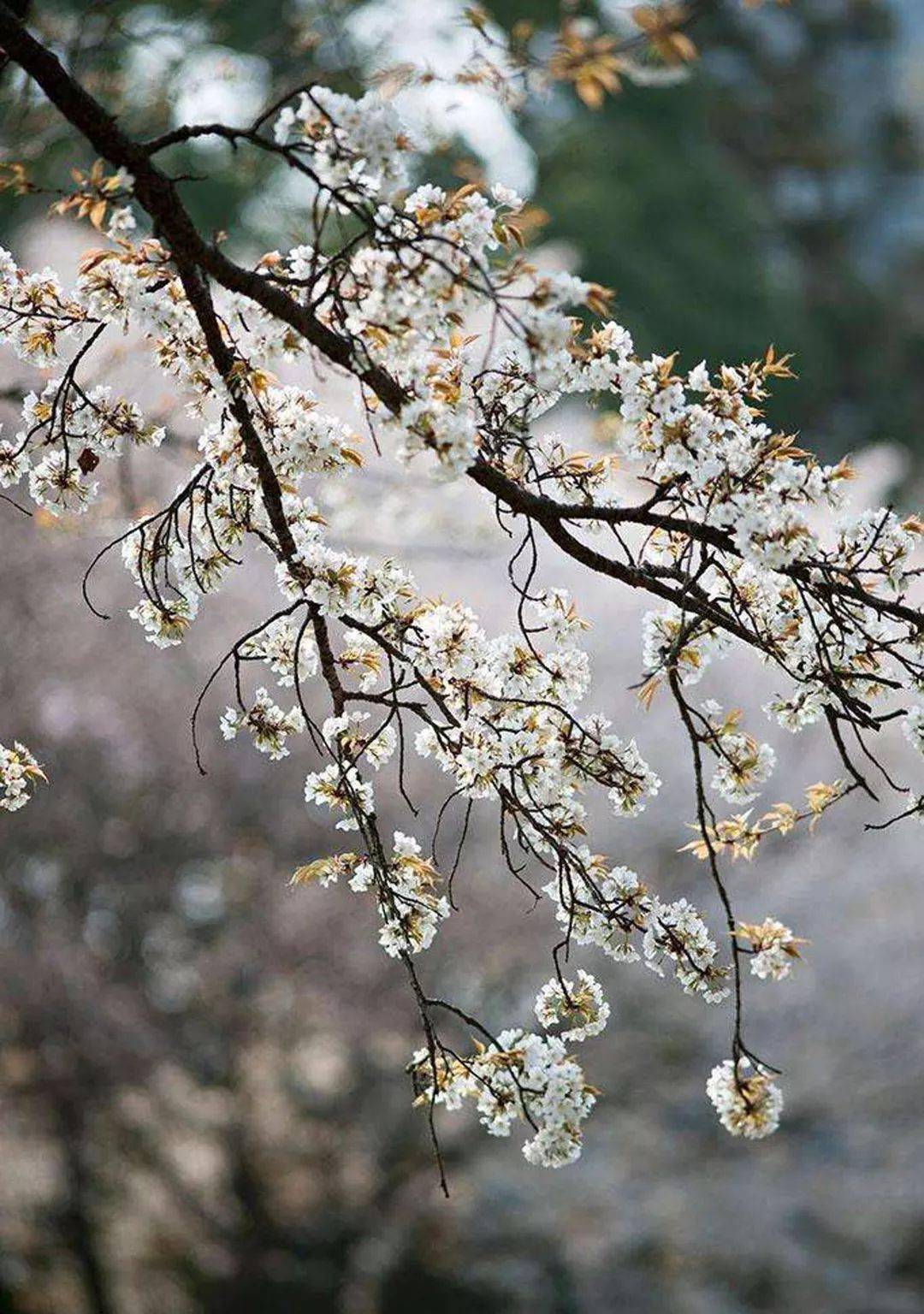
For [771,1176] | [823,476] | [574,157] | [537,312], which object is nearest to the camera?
[537,312]

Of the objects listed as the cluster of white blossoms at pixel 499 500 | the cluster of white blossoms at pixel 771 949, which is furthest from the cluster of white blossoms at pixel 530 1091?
the cluster of white blossoms at pixel 771 949

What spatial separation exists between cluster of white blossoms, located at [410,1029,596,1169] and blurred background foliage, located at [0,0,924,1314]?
3.58 m

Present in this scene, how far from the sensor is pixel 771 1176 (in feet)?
24.7

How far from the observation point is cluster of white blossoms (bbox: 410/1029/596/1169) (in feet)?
6.32

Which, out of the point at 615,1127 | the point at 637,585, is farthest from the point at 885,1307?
the point at 637,585

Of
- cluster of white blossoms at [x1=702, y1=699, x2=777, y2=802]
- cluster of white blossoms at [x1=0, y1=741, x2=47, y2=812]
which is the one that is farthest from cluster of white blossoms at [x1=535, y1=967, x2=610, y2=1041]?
cluster of white blossoms at [x1=0, y1=741, x2=47, y2=812]

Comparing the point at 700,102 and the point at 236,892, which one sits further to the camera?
the point at 700,102

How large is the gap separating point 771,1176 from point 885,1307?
88cm

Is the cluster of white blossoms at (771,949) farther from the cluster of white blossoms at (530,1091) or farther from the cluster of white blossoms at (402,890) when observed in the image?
the cluster of white blossoms at (402,890)

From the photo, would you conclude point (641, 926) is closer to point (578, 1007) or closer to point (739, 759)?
point (578, 1007)

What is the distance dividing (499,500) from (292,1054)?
5136mm

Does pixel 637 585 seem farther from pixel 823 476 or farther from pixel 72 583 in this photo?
pixel 72 583

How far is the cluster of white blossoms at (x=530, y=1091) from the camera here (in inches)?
75.9

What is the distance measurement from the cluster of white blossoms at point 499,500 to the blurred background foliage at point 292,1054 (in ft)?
10.1
